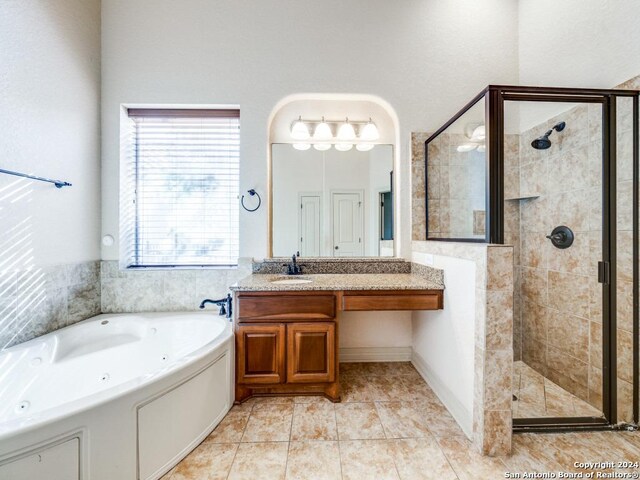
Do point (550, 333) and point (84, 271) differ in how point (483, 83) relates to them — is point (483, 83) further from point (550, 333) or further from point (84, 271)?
point (84, 271)

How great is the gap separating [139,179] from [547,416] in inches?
142

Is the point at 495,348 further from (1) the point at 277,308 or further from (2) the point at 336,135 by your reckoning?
(2) the point at 336,135

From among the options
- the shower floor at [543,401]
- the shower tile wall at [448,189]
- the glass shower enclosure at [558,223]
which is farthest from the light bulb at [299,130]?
the shower floor at [543,401]

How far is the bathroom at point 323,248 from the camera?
135cm

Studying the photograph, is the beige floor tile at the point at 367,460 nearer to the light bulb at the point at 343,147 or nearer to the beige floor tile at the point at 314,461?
the beige floor tile at the point at 314,461

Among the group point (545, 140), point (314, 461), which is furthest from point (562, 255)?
point (314, 461)

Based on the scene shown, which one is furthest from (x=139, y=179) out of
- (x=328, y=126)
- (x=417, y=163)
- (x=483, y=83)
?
(x=483, y=83)

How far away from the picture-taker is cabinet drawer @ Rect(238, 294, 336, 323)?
179cm

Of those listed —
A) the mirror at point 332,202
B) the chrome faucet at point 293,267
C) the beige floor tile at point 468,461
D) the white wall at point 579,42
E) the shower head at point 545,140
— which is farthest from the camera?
the mirror at point 332,202

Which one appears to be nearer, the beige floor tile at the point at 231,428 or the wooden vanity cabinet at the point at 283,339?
the beige floor tile at the point at 231,428

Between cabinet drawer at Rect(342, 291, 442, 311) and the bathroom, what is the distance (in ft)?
0.06

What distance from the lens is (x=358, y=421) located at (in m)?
1.64

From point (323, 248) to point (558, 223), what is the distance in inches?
71.3

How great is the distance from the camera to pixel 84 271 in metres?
2.11
